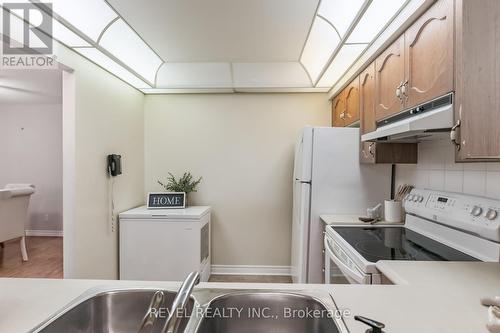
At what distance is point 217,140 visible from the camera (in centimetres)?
329

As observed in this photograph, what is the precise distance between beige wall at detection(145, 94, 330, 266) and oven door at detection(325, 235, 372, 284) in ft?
4.59

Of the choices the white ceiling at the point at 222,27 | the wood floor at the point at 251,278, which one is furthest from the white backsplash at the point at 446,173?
the wood floor at the point at 251,278

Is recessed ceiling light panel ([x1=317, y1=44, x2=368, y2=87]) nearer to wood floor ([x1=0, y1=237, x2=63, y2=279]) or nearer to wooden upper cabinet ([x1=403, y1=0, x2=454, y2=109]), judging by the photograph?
wooden upper cabinet ([x1=403, y1=0, x2=454, y2=109])

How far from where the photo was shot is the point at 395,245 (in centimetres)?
153

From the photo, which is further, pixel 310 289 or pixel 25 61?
pixel 25 61

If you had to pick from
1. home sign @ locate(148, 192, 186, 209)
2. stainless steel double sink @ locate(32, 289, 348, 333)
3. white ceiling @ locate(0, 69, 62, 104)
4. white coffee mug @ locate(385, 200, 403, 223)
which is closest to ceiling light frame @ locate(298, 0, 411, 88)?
white coffee mug @ locate(385, 200, 403, 223)

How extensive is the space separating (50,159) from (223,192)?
3.65 m

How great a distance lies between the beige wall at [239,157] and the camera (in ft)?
10.7

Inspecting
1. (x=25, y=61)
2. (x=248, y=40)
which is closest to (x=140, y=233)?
(x=25, y=61)

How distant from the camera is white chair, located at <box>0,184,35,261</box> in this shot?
3229 mm

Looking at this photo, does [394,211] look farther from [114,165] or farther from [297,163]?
[114,165]

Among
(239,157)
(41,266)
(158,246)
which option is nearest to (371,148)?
(239,157)

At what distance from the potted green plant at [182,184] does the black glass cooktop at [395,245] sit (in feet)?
6.12

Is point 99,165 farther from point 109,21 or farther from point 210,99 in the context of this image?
point 210,99
